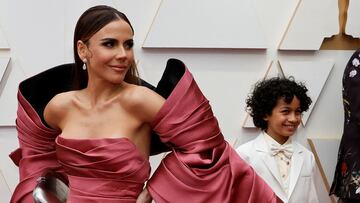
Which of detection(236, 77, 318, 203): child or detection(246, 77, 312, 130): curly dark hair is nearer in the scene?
detection(236, 77, 318, 203): child

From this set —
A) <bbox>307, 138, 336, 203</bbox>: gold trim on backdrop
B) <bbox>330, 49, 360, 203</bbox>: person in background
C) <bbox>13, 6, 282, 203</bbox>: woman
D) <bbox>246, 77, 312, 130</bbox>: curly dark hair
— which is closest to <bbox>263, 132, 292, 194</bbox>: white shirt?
<bbox>246, 77, 312, 130</bbox>: curly dark hair

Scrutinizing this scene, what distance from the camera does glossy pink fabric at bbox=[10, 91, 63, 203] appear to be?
5.11 ft

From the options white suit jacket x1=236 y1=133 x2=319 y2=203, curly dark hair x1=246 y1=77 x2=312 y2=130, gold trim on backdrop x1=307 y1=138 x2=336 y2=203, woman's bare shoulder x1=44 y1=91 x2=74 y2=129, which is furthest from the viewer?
gold trim on backdrop x1=307 y1=138 x2=336 y2=203

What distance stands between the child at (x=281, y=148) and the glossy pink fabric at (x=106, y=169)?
0.79 metres

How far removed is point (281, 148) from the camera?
2.14 meters

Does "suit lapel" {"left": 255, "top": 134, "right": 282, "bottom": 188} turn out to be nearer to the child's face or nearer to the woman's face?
the child's face

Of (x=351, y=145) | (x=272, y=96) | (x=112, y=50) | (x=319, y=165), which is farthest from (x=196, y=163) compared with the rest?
(x=319, y=165)

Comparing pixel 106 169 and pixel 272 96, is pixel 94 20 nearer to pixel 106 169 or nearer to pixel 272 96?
pixel 106 169

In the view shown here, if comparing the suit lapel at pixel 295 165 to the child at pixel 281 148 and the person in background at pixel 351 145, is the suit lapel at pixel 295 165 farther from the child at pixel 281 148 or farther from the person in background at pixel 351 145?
the person in background at pixel 351 145

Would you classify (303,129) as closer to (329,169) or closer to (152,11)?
(329,169)

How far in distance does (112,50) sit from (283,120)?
98 cm

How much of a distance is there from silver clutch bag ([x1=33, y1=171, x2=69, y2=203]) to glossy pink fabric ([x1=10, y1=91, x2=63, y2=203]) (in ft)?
0.22

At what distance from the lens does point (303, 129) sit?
2.70 meters

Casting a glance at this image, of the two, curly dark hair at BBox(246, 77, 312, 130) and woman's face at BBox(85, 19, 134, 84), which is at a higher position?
curly dark hair at BBox(246, 77, 312, 130)
